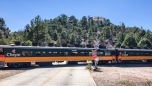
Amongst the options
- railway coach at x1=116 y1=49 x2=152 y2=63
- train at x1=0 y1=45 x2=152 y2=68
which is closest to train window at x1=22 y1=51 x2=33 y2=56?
train at x1=0 y1=45 x2=152 y2=68

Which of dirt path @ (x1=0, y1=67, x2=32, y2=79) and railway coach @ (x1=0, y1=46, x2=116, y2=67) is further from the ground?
railway coach @ (x1=0, y1=46, x2=116, y2=67)

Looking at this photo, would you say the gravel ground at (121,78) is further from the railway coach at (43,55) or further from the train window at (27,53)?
the train window at (27,53)

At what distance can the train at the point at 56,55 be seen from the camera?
3694 centimetres

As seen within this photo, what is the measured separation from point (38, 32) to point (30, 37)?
3.08 m

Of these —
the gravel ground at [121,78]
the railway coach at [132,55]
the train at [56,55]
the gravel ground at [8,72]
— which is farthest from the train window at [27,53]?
the railway coach at [132,55]

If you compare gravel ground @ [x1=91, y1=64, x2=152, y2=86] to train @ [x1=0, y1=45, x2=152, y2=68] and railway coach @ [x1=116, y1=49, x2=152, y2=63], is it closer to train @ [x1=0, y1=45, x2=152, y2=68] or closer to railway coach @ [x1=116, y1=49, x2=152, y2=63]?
train @ [x1=0, y1=45, x2=152, y2=68]

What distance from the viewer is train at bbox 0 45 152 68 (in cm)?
3694

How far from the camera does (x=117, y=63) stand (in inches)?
2034

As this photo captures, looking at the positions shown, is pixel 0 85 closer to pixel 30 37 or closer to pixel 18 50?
pixel 18 50

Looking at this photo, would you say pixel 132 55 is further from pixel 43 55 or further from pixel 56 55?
pixel 43 55

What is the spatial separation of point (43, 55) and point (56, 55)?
9.54ft

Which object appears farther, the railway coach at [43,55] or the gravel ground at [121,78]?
the railway coach at [43,55]

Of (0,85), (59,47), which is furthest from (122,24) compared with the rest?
(0,85)

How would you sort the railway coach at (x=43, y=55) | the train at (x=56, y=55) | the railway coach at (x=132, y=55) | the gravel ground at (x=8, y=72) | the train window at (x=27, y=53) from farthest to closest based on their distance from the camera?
the railway coach at (x=132, y=55), the train window at (x=27, y=53), the train at (x=56, y=55), the railway coach at (x=43, y=55), the gravel ground at (x=8, y=72)
